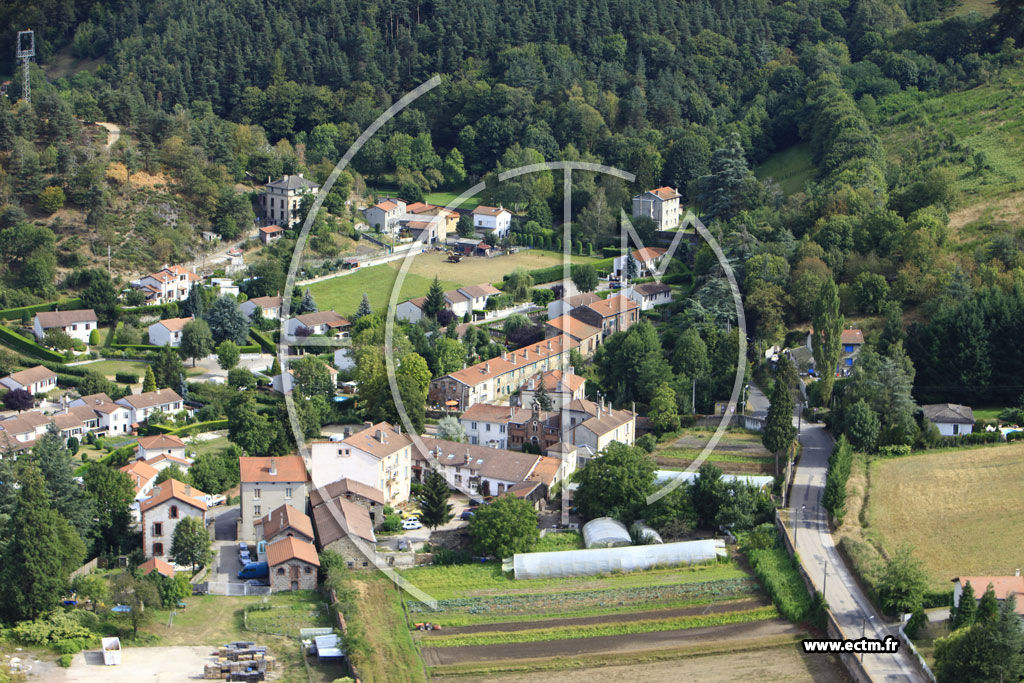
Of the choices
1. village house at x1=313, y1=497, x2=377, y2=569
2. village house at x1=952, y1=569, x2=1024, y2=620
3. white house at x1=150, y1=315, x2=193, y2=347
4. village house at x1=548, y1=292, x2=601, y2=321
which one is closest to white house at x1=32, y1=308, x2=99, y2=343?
white house at x1=150, y1=315, x2=193, y2=347

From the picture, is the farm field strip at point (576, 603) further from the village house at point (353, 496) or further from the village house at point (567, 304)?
the village house at point (567, 304)

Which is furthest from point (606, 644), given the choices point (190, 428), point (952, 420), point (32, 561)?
point (190, 428)

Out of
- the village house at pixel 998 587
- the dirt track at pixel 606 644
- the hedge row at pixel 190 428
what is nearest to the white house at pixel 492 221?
the hedge row at pixel 190 428

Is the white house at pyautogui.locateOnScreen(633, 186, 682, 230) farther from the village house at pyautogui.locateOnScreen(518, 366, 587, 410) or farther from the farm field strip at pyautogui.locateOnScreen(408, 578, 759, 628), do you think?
the farm field strip at pyautogui.locateOnScreen(408, 578, 759, 628)

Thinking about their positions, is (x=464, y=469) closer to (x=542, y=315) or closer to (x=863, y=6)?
(x=542, y=315)

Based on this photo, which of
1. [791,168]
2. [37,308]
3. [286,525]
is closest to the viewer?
[286,525]

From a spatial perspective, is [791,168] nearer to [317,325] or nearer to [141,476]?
[317,325]

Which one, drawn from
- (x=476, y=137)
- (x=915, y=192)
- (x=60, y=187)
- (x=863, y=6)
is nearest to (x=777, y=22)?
(x=863, y=6)
